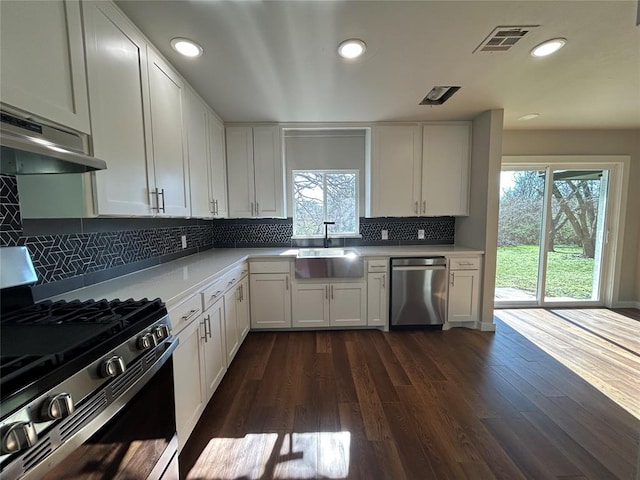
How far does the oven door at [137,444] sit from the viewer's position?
0.72 metres

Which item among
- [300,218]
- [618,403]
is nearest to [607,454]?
[618,403]

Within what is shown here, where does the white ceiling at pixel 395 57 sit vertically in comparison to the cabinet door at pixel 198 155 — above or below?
above

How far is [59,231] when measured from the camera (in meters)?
1.33

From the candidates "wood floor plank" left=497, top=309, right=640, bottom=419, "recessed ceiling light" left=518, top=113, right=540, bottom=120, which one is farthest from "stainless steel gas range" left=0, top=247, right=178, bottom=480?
"recessed ceiling light" left=518, top=113, right=540, bottom=120

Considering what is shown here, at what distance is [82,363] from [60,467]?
0.24 m

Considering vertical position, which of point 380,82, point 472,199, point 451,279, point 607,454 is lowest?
point 607,454

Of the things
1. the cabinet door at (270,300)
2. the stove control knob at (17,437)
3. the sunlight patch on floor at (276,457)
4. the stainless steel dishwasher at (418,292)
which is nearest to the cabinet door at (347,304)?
the stainless steel dishwasher at (418,292)

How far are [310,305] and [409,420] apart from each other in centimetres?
147

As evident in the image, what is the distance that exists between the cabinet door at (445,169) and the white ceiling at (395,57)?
296 mm

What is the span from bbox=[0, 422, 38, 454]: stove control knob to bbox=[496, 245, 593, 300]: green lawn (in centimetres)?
431

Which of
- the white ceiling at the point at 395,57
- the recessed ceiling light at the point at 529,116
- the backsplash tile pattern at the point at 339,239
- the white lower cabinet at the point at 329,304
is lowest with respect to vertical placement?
the white lower cabinet at the point at 329,304

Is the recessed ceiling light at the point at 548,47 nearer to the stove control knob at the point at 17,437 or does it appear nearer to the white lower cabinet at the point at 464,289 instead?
the white lower cabinet at the point at 464,289

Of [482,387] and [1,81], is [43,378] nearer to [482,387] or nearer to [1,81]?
[1,81]

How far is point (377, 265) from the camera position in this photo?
287 cm
